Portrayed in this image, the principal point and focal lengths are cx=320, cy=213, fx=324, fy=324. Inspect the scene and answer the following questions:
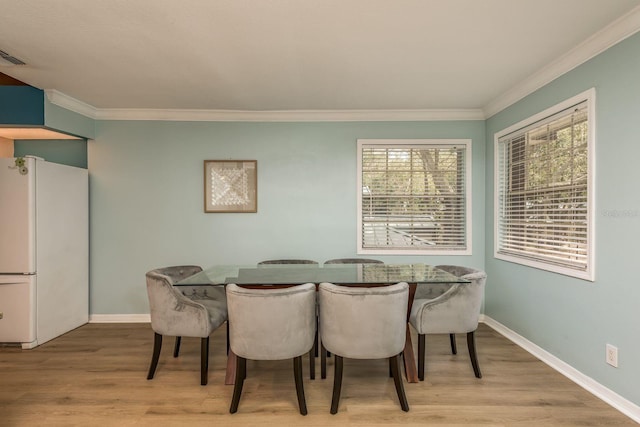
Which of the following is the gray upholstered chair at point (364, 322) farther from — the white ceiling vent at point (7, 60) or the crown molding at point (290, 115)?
the white ceiling vent at point (7, 60)

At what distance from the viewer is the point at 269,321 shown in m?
1.99

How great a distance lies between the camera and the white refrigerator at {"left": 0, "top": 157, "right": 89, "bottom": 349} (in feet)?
9.97

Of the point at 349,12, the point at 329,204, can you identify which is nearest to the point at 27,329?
the point at 329,204

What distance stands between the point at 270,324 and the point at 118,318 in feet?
9.16

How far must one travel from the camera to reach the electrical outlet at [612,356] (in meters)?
2.13

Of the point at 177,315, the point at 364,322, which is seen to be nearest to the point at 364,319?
the point at 364,322

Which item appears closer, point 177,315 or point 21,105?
point 177,315

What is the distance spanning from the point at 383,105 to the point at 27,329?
4199mm

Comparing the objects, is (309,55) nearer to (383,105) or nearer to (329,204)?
(383,105)

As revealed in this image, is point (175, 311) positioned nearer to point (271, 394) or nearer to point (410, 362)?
point (271, 394)

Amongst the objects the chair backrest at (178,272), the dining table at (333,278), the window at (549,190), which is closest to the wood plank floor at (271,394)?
the dining table at (333,278)

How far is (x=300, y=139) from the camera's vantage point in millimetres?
3873

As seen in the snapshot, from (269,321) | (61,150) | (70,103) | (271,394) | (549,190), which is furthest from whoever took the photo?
(61,150)

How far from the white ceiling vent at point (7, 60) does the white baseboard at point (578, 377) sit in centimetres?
492
